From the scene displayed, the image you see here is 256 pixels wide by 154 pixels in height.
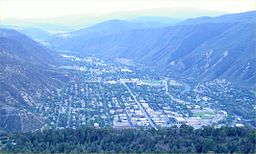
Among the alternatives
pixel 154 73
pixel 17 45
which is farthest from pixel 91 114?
pixel 17 45

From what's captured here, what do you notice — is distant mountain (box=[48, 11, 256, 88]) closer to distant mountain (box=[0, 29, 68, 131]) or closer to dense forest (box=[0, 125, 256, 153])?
distant mountain (box=[0, 29, 68, 131])

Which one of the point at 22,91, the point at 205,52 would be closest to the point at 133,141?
the point at 22,91

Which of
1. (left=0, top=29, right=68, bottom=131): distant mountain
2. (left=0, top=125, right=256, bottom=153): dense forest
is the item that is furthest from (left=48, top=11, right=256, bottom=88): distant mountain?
(left=0, top=125, right=256, bottom=153): dense forest

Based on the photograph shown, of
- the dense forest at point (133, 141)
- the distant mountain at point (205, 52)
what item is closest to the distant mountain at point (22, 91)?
the dense forest at point (133, 141)

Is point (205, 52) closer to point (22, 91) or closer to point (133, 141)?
point (22, 91)

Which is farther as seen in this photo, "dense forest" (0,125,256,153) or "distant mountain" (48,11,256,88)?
"distant mountain" (48,11,256,88)

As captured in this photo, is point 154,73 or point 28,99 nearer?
point 28,99

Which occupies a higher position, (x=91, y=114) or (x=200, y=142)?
(x=200, y=142)

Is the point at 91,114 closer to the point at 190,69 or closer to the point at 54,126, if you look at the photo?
the point at 54,126

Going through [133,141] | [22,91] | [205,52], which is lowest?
[22,91]
